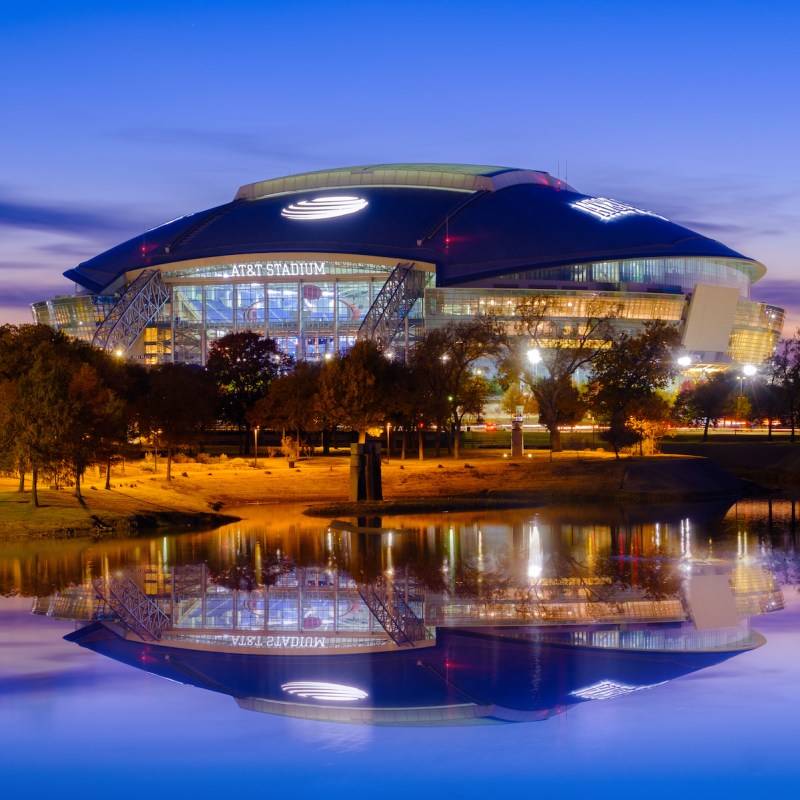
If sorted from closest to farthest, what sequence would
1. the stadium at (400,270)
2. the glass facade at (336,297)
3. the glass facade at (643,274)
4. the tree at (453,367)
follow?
the tree at (453,367) → the stadium at (400,270) → the glass facade at (336,297) → the glass facade at (643,274)

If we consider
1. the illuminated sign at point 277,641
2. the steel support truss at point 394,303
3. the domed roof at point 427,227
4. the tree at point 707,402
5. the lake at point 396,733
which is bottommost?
the lake at point 396,733

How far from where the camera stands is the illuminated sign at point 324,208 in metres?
112

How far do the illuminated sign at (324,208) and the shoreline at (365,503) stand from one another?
56.5m

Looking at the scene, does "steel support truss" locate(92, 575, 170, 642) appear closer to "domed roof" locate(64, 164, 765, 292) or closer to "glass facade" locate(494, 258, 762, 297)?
"domed roof" locate(64, 164, 765, 292)

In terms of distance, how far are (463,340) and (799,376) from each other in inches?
933

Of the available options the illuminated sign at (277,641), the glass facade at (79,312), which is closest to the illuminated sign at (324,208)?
the glass facade at (79,312)

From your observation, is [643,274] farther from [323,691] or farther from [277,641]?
[323,691]

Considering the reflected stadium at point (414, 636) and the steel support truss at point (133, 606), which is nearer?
the reflected stadium at point (414, 636)

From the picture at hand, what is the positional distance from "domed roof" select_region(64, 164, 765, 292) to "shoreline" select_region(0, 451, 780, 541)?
1900 inches

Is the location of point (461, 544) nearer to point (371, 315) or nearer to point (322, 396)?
point (322, 396)

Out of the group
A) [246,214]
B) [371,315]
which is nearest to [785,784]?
[371,315]

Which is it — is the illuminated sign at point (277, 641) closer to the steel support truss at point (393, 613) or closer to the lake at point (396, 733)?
the lake at point (396, 733)

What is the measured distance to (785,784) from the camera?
40.8 feet

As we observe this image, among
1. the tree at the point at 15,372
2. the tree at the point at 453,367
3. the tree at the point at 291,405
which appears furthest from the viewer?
the tree at the point at 291,405
